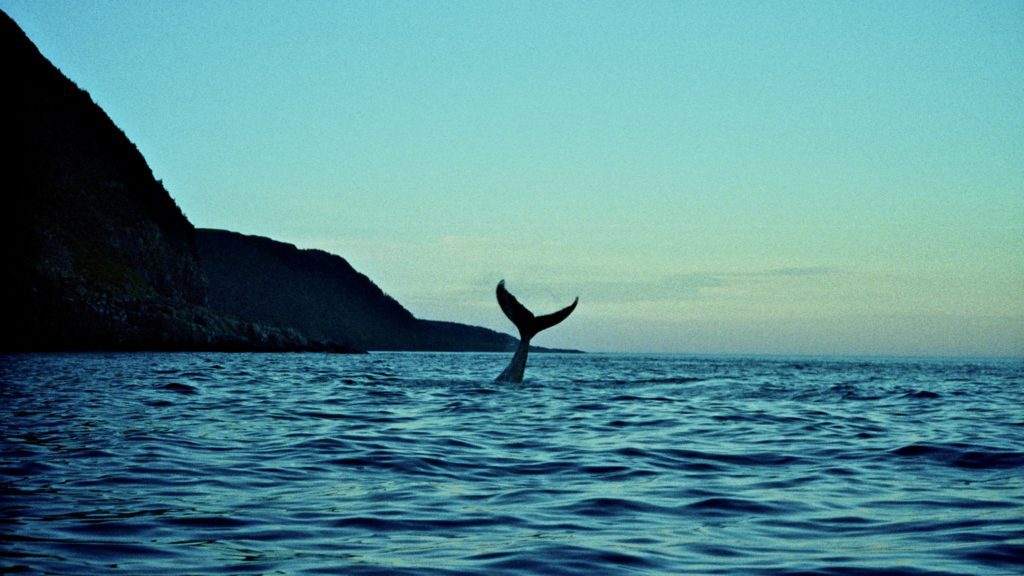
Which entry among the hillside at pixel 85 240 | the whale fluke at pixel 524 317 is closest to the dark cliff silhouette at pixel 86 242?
the hillside at pixel 85 240

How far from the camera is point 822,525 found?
692cm

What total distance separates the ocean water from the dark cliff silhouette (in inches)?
1962

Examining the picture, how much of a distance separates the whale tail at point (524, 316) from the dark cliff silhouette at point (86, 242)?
43.6 metres

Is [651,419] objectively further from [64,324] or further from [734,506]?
[64,324]

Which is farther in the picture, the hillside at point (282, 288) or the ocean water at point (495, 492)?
the hillside at point (282, 288)

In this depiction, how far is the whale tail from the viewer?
Result: 2189cm

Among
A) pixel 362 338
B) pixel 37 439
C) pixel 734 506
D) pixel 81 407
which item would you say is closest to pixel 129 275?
pixel 81 407

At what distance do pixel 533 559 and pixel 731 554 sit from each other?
4.35ft

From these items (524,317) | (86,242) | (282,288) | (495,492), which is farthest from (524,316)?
(282,288)

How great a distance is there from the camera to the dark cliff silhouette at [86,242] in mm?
64750

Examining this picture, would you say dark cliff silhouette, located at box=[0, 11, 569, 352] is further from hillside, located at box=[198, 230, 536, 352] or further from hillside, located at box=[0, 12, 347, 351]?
hillside, located at box=[198, 230, 536, 352]

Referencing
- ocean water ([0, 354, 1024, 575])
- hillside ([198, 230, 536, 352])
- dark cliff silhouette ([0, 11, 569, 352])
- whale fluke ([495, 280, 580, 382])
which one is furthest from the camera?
hillside ([198, 230, 536, 352])

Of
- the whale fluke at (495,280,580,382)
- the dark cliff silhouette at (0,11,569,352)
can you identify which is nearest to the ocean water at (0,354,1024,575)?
the whale fluke at (495,280,580,382)

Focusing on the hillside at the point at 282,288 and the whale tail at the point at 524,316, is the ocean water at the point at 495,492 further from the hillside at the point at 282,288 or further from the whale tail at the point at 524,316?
the hillside at the point at 282,288
